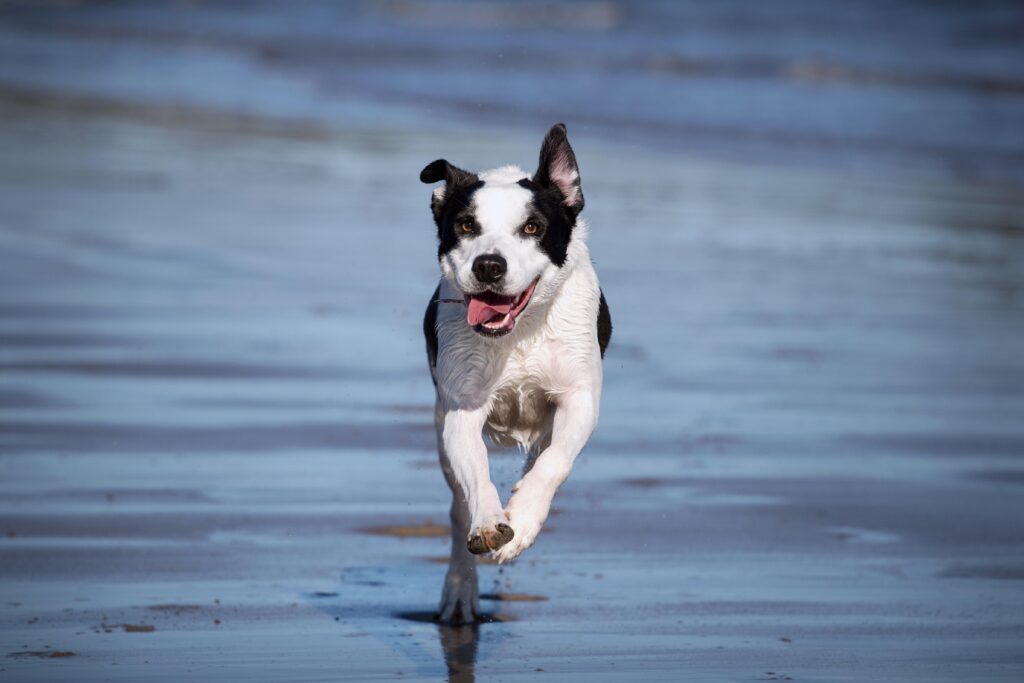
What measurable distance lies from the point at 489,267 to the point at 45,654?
1.76m

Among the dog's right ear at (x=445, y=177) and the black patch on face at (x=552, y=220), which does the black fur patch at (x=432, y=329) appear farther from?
the black patch on face at (x=552, y=220)

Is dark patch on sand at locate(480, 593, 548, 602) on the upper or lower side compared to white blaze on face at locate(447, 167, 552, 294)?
lower

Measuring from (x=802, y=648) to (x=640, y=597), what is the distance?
718mm

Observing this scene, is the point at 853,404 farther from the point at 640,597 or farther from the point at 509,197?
the point at 509,197

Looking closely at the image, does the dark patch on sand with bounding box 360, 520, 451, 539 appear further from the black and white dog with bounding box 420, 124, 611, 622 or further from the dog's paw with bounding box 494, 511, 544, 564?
the dog's paw with bounding box 494, 511, 544, 564

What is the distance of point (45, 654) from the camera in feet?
17.6

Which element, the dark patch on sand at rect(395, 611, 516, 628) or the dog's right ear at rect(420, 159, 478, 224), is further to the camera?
the dark patch on sand at rect(395, 611, 516, 628)

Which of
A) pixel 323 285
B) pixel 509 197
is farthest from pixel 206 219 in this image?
pixel 509 197

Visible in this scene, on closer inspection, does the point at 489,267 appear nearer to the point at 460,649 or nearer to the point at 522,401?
the point at 522,401

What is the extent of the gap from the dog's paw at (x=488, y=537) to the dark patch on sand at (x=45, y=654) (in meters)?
1.29

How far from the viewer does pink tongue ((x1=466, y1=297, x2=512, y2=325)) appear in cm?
552

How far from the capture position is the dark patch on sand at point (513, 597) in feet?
20.5

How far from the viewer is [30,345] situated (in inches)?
397

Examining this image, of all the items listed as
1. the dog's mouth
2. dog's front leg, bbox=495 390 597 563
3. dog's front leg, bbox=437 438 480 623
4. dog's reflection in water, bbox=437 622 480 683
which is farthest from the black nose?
dog's reflection in water, bbox=437 622 480 683
